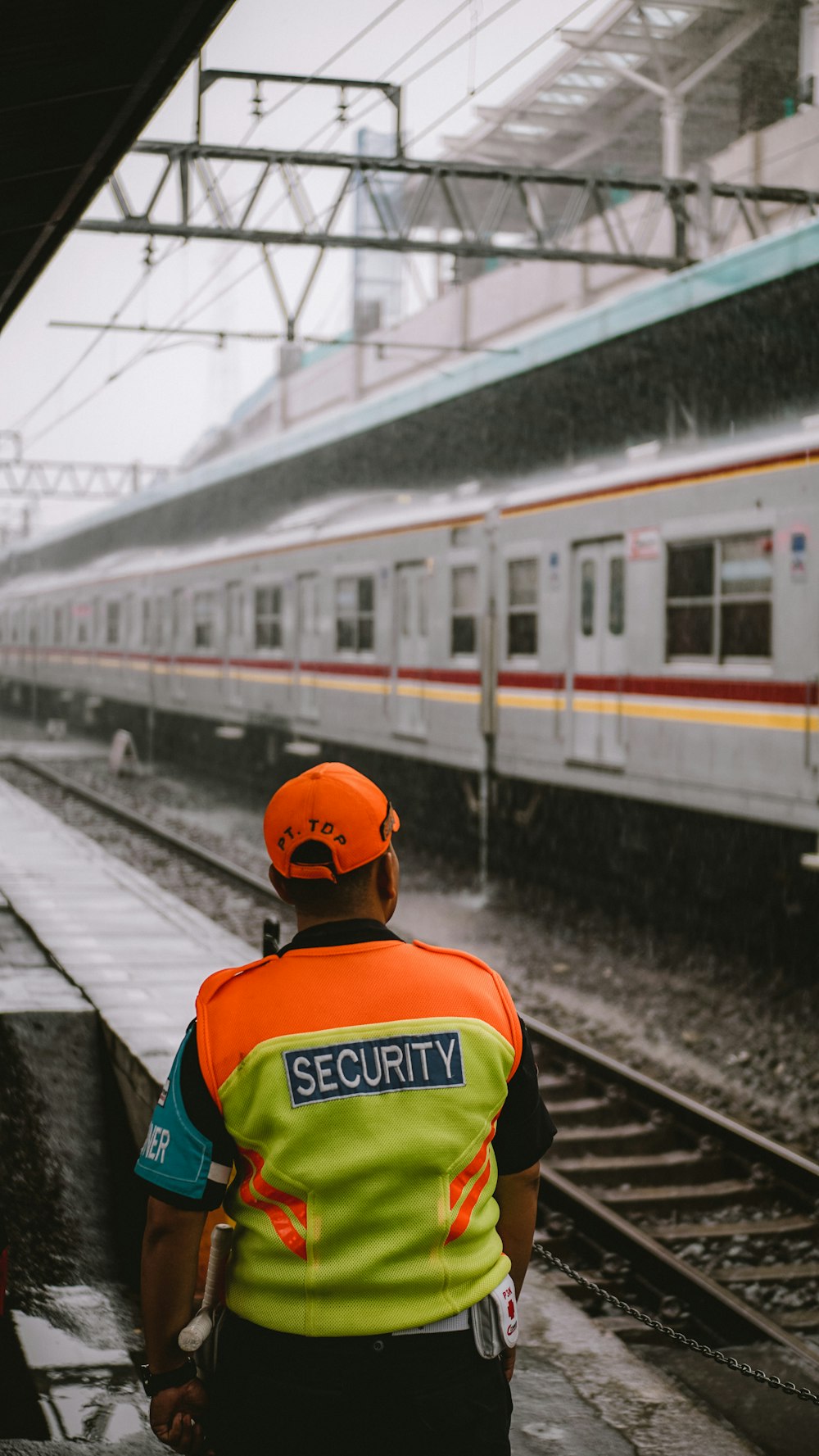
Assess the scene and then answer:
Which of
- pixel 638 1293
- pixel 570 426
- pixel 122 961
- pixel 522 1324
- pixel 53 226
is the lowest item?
pixel 638 1293

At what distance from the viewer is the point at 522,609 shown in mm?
13266

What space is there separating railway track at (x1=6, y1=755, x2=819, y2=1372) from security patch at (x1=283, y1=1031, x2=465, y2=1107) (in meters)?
3.37

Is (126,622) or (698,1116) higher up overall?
(126,622)

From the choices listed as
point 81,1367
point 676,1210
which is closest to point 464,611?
point 676,1210

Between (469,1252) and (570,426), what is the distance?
2018 cm

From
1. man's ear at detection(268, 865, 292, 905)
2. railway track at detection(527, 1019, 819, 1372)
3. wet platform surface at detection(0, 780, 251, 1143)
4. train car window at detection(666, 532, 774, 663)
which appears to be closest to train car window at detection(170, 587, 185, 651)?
wet platform surface at detection(0, 780, 251, 1143)

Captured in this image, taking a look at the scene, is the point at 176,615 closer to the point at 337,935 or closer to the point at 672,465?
the point at 672,465

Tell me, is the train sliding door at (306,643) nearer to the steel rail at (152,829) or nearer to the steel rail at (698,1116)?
the steel rail at (152,829)

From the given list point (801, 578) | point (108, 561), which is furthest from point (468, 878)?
point (108, 561)

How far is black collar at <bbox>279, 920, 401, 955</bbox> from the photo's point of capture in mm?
2131

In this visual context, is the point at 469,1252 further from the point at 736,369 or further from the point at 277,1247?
the point at 736,369

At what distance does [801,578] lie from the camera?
954 centimetres

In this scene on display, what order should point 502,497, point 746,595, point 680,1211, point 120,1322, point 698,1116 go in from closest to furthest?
point 120,1322
point 680,1211
point 698,1116
point 746,595
point 502,497

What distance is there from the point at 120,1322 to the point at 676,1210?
2759 mm
